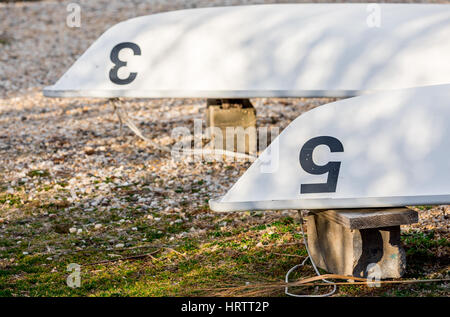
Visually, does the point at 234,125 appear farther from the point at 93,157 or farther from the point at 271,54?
the point at 93,157

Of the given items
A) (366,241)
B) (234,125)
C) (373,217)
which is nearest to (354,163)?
(373,217)

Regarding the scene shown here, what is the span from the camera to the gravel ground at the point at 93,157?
5.54 metres

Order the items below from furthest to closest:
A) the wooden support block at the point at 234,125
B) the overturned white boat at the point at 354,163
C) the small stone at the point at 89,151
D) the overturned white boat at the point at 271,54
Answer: the small stone at the point at 89,151 < the wooden support block at the point at 234,125 < the overturned white boat at the point at 271,54 < the overturned white boat at the point at 354,163

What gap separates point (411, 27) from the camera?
6.07 m

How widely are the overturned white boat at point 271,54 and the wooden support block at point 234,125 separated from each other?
0.63 meters

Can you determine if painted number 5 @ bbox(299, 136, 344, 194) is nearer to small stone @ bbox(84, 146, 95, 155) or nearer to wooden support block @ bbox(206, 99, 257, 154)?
wooden support block @ bbox(206, 99, 257, 154)

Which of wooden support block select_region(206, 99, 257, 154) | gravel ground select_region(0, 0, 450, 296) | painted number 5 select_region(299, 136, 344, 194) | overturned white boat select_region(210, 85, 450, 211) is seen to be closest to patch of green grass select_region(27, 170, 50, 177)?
gravel ground select_region(0, 0, 450, 296)

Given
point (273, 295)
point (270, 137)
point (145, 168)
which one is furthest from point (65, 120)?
point (273, 295)

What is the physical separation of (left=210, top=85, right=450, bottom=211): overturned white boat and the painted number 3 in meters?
2.67

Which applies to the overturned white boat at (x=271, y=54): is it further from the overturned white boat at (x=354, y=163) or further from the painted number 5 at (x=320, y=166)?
the painted number 5 at (x=320, y=166)

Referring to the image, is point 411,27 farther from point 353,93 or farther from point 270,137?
point 270,137

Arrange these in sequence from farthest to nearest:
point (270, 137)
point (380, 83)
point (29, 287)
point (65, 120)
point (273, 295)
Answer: point (65, 120) → point (270, 137) → point (380, 83) → point (29, 287) → point (273, 295)

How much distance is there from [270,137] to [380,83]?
1740 mm

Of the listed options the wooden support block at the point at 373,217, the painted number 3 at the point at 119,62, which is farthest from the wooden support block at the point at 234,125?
the wooden support block at the point at 373,217
